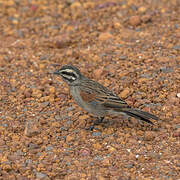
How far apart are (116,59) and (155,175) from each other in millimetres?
4459

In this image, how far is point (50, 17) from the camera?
42.5ft

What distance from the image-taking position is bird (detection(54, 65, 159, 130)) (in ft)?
26.3

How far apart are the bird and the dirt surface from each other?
352mm

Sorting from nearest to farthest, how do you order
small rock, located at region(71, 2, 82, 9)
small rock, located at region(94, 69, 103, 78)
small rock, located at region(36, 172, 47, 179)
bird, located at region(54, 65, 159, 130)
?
small rock, located at region(36, 172, 47, 179)
bird, located at region(54, 65, 159, 130)
small rock, located at region(94, 69, 103, 78)
small rock, located at region(71, 2, 82, 9)

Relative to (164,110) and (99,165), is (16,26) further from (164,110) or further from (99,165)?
(99,165)

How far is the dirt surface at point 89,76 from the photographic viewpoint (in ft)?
23.4

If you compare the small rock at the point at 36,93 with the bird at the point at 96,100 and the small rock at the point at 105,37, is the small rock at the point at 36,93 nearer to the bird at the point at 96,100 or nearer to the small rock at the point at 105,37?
the bird at the point at 96,100

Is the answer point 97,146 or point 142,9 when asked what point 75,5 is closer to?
point 142,9

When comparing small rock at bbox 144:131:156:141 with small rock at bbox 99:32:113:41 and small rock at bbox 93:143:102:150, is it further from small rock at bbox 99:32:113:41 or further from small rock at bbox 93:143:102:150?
small rock at bbox 99:32:113:41

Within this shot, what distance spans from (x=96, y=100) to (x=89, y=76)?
6.40 ft

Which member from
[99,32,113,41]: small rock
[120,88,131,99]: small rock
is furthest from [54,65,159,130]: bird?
[99,32,113,41]: small rock

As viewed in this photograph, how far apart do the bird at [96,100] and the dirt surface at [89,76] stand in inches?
13.9

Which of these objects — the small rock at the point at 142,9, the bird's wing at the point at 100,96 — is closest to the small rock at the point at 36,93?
the bird's wing at the point at 100,96

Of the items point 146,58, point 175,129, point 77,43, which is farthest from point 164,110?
point 77,43
